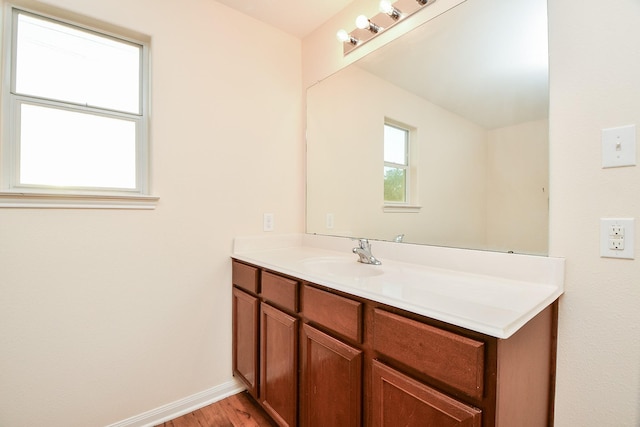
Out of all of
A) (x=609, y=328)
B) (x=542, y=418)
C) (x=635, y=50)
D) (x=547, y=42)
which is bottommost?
(x=542, y=418)

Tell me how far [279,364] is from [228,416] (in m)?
0.58

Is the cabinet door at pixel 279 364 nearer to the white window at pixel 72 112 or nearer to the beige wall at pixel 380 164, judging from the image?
the beige wall at pixel 380 164

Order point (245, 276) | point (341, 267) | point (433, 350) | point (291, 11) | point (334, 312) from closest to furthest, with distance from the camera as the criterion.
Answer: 1. point (433, 350)
2. point (334, 312)
3. point (341, 267)
4. point (245, 276)
5. point (291, 11)

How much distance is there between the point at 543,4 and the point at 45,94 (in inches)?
86.1

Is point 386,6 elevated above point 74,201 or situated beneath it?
elevated above

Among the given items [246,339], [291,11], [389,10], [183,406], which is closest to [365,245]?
[246,339]

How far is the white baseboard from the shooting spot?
154cm

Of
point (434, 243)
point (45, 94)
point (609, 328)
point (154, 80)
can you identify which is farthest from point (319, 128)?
point (609, 328)

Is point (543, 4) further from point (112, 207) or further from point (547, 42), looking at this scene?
point (112, 207)

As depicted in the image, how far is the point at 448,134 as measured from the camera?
1428 millimetres

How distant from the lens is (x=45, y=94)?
4.56 ft

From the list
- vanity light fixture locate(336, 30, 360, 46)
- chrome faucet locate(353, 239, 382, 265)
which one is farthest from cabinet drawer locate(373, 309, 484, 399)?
vanity light fixture locate(336, 30, 360, 46)

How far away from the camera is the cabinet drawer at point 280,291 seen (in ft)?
4.32

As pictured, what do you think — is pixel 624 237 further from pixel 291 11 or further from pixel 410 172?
pixel 291 11
